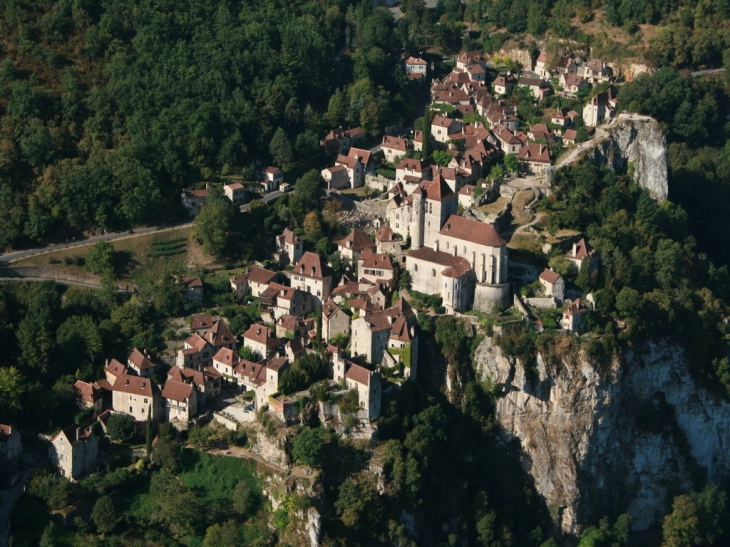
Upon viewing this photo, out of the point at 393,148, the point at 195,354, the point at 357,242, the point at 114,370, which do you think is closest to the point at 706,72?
the point at 393,148

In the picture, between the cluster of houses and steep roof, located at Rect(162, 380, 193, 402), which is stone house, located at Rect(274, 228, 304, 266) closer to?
the cluster of houses

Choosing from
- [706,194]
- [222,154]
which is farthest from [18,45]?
[706,194]

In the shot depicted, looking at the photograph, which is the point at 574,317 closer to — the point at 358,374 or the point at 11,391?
the point at 358,374

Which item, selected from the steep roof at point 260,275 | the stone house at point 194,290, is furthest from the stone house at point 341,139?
the stone house at point 194,290

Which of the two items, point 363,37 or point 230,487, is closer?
point 230,487

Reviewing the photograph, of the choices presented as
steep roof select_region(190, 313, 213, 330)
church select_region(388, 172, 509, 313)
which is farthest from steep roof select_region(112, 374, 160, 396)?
church select_region(388, 172, 509, 313)

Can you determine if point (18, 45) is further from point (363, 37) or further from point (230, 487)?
point (230, 487)

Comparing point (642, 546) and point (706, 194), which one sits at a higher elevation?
point (706, 194)
